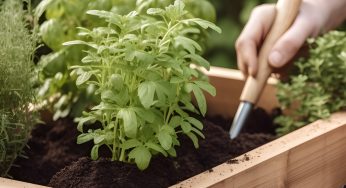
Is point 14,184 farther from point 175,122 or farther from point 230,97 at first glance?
point 230,97

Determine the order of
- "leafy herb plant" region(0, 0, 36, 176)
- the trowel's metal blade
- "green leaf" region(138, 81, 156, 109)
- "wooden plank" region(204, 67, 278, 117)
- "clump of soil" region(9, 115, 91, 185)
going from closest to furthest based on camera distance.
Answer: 1. "green leaf" region(138, 81, 156, 109)
2. "leafy herb plant" region(0, 0, 36, 176)
3. "clump of soil" region(9, 115, 91, 185)
4. the trowel's metal blade
5. "wooden plank" region(204, 67, 278, 117)

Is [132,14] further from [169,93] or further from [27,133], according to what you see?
[27,133]

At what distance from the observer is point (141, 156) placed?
5.15 feet

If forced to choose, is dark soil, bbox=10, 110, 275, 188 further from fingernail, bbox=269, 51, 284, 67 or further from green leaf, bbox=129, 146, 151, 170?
fingernail, bbox=269, 51, 284, 67

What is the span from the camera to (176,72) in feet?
5.40

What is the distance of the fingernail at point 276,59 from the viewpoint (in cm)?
214

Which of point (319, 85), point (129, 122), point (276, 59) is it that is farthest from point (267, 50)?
point (129, 122)

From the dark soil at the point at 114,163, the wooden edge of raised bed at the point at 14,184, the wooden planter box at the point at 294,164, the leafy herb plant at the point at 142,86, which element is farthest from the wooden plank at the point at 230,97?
the wooden edge of raised bed at the point at 14,184

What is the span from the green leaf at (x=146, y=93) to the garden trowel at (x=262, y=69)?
62 centimetres

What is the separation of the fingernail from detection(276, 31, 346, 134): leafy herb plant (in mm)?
69

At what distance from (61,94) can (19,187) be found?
2.52ft

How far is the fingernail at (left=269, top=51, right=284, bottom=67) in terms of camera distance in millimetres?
2145

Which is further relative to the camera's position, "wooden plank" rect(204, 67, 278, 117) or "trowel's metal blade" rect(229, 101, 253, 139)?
"wooden plank" rect(204, 67, 278, 117)

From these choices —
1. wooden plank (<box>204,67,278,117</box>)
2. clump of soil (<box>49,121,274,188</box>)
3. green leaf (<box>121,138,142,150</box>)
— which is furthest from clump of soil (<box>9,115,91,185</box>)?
wooden plank (<box>204,67,278,117</box>)
